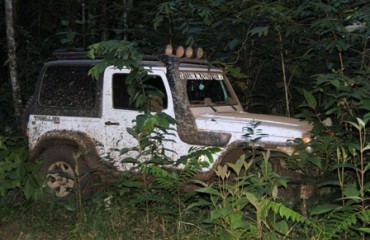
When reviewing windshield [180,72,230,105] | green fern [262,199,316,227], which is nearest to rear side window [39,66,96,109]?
windshield [180,72,230,105]

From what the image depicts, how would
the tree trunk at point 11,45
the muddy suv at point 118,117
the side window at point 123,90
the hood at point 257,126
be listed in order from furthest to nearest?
the tree trunk at point 11,45
the side window at point 123,90
the muddy suv at point 118,117
the hood at point 257,126

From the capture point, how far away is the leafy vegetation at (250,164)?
4.70m

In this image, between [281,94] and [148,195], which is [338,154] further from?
[281,94]

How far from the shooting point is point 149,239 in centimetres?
522

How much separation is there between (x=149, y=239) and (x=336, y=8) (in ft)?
12.1

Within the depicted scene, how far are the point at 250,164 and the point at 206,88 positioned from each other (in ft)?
8.26

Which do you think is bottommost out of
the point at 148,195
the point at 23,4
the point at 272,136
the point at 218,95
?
the point at 148,195

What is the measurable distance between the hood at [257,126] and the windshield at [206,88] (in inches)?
16.3

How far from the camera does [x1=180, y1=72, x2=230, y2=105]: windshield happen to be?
695 cm

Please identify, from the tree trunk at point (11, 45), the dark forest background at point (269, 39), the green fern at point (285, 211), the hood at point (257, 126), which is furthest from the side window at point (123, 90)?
the tree trunk at point (11, 45)

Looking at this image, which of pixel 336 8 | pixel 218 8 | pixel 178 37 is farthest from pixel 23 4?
pixel 336 8

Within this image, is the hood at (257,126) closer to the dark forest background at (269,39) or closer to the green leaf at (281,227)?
the dark forest background at (269,39)

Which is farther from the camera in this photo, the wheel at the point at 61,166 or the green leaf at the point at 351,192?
the wheel at the point at 61,166

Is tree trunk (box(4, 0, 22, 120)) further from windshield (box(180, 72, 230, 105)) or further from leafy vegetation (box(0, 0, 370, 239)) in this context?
windshield (box(180, 72, 230, 105))
